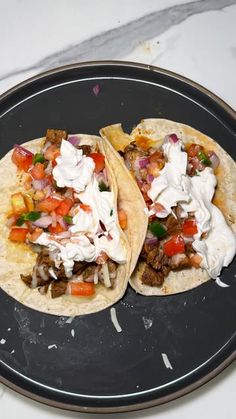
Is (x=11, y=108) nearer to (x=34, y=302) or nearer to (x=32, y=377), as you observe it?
(x=34, y=302)

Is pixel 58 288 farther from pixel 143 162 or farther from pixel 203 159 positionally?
pixel 203 159

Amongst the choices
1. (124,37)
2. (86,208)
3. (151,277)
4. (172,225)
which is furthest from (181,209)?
(124,37)

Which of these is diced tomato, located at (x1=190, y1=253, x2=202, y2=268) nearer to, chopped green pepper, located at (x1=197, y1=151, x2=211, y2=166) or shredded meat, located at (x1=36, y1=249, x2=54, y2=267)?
chopped green pepper, located at (x1=197, y1=151, x2=211, y2=166)

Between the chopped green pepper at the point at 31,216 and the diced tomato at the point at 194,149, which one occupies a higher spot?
the diced tomato at the point at 194,149

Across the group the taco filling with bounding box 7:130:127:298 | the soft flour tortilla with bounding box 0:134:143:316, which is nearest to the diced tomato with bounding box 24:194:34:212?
the taco filling with bounding box 7:130:127:298

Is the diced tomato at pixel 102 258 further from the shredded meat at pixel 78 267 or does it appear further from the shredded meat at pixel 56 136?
the shredded meat at pixel 56 136

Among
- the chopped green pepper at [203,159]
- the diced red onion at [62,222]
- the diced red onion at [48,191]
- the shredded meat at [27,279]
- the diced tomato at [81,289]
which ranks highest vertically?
the chopped green pepper at [203,159]

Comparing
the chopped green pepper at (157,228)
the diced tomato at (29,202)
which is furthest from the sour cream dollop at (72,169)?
the chopped green pepper at (157,228)
